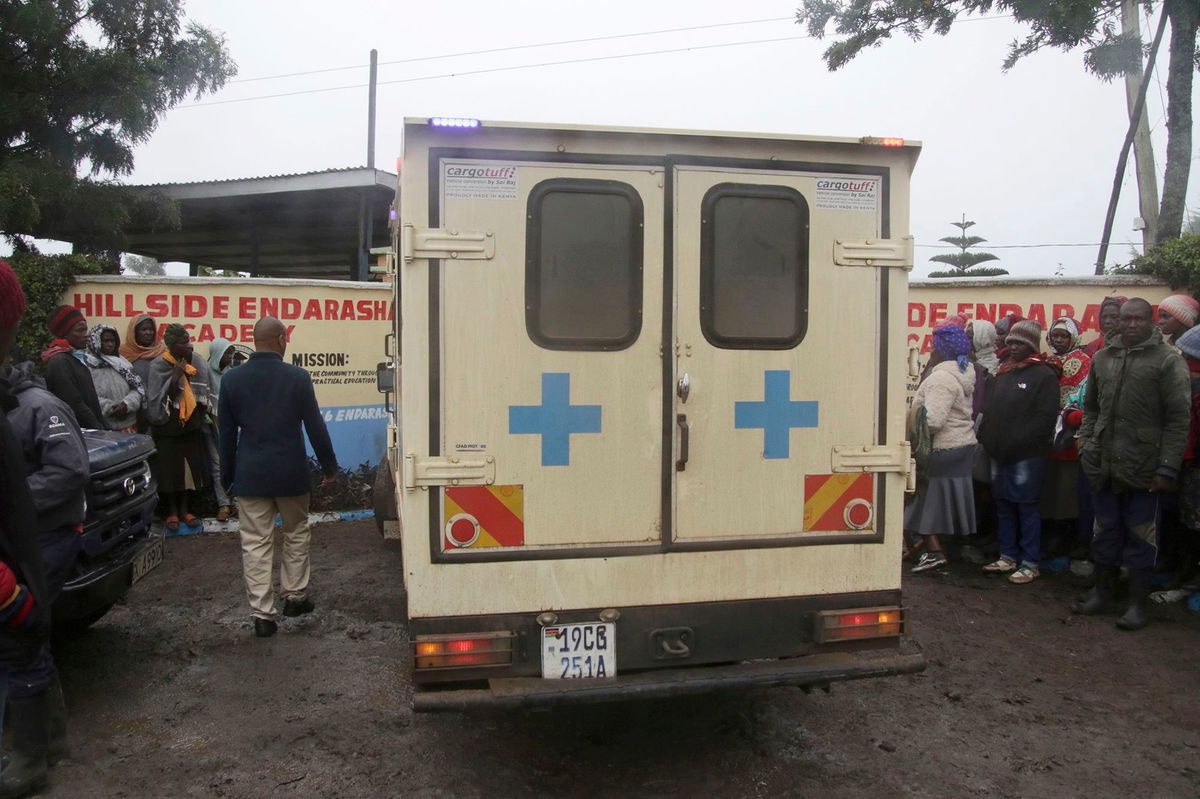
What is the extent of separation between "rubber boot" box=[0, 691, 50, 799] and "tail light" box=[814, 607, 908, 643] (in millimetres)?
3147

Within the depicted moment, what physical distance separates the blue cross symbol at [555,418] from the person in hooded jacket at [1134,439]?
3672 mm

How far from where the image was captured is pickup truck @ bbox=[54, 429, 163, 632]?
13.8ft

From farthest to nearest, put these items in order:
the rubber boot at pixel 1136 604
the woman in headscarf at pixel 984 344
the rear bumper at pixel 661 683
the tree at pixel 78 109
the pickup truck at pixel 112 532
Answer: the tree at pixel 78 109, the woman in headscarf at pixel 984 344, the rubber boot at pixel 1136 604, the pickup truck at pixel 112 532, the rear bumper at pixel 661 683

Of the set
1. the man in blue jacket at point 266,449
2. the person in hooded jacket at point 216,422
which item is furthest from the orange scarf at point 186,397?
the man in blue jacket at point 266,449

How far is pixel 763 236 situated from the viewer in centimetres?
367

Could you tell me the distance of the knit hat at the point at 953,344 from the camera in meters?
6.46

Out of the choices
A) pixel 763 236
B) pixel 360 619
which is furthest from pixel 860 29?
pixel 360 619

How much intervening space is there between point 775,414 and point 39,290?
7164 millimetres

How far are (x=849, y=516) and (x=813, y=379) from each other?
0.62 meters

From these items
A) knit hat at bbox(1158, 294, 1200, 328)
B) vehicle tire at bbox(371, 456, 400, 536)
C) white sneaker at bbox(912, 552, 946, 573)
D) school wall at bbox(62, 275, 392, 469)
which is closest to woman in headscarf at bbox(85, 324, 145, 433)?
school wall at bbox(62, 275, 392, 469)

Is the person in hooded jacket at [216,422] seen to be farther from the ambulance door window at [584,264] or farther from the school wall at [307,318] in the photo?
the ambulance door window at [584,264]

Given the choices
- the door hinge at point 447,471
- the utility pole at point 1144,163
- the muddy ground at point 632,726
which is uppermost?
the utility pole at point 1144,163

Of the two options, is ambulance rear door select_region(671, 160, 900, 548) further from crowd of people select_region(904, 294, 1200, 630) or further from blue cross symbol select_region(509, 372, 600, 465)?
crowd of people select_region(904, 294, 1200, 630)

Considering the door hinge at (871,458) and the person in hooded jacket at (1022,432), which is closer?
the door hinge at (871,458)
